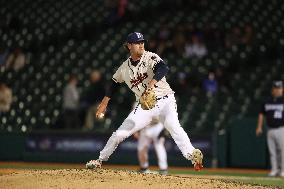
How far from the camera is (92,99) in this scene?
18.2 meters

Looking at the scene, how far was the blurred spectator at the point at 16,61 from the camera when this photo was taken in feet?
66.3

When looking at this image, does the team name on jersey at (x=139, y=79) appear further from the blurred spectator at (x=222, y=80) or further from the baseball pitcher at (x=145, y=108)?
the blurred spectator at (x=222, y=80)

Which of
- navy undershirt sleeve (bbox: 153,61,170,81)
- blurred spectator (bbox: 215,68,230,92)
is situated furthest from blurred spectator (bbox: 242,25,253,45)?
navy undershirt sleeve (bbox: 153,61,170,81)

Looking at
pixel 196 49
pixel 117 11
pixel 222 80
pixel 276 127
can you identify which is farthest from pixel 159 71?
pixel 117 11

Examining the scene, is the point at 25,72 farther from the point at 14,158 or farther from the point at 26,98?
the point at 14,158

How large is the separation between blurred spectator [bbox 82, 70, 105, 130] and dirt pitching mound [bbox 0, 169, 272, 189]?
912 centimetres

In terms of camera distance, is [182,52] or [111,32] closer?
[182,52]

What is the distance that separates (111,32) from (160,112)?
13.3 m

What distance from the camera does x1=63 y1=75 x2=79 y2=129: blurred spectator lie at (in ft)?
57.7


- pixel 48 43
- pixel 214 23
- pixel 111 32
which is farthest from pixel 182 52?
pixel 48 43

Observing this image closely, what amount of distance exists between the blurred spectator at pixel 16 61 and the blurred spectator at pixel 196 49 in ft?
16.3

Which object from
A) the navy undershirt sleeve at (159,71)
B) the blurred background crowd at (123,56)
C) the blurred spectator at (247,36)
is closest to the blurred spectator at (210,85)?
the blurred background crowd at (123,56)

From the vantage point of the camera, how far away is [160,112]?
30.2 feet

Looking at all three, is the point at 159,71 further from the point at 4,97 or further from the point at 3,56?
the point at 3,56
